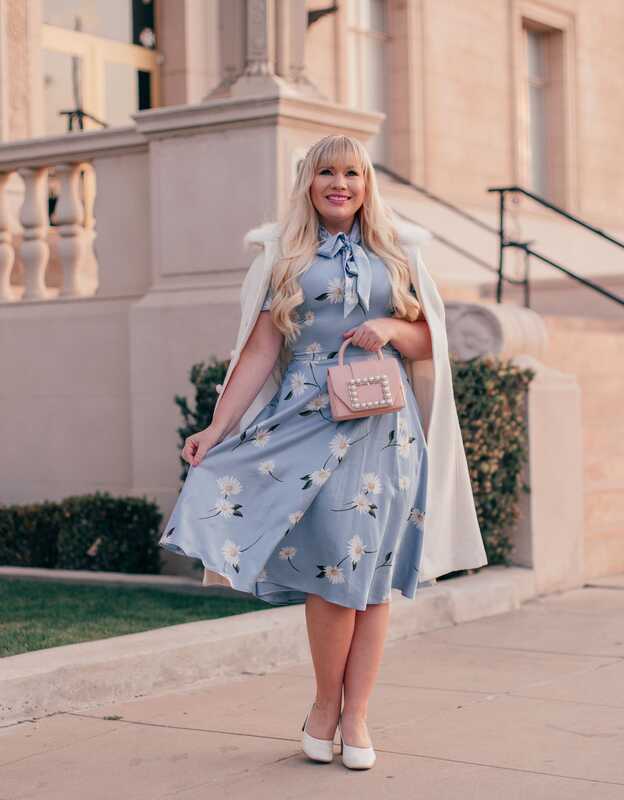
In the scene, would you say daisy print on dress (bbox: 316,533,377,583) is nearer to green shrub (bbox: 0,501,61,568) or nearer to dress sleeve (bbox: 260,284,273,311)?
dress sleeve (bbox: 260,284,273,311)

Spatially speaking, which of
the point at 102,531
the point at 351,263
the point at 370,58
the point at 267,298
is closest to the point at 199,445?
the point at 267,298

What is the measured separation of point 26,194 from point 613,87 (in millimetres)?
12908

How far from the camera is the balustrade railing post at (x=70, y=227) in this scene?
30.6 ft

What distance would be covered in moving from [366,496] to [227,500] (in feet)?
1.48

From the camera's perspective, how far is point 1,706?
17.3 ft

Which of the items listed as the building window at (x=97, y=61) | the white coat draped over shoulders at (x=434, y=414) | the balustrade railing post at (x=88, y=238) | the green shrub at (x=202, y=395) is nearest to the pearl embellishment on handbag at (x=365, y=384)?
the white coat draped over shoulders at (x=434, y=414)

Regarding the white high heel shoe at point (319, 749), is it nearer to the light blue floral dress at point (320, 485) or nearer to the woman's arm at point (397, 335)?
the light blue floral dress at point (320, 485)

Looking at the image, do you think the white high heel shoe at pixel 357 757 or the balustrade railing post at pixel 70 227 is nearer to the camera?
the white high heel shoe at pixel 357 757

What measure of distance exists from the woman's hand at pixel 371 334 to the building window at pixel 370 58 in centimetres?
1235

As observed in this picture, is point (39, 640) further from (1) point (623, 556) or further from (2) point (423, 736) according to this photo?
(1) point (623, 556)

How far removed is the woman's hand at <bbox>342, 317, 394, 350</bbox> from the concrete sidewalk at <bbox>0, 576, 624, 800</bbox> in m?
1.34

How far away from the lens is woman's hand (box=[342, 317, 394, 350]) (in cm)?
470

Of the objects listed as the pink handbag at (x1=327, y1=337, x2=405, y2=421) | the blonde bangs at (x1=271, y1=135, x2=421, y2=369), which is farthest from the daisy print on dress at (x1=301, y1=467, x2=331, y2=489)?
the blonde bangs at (x1=271, y1=135, x2=421, y2=369)

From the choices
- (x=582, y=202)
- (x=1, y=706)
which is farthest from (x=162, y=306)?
(x=582, y=202)
